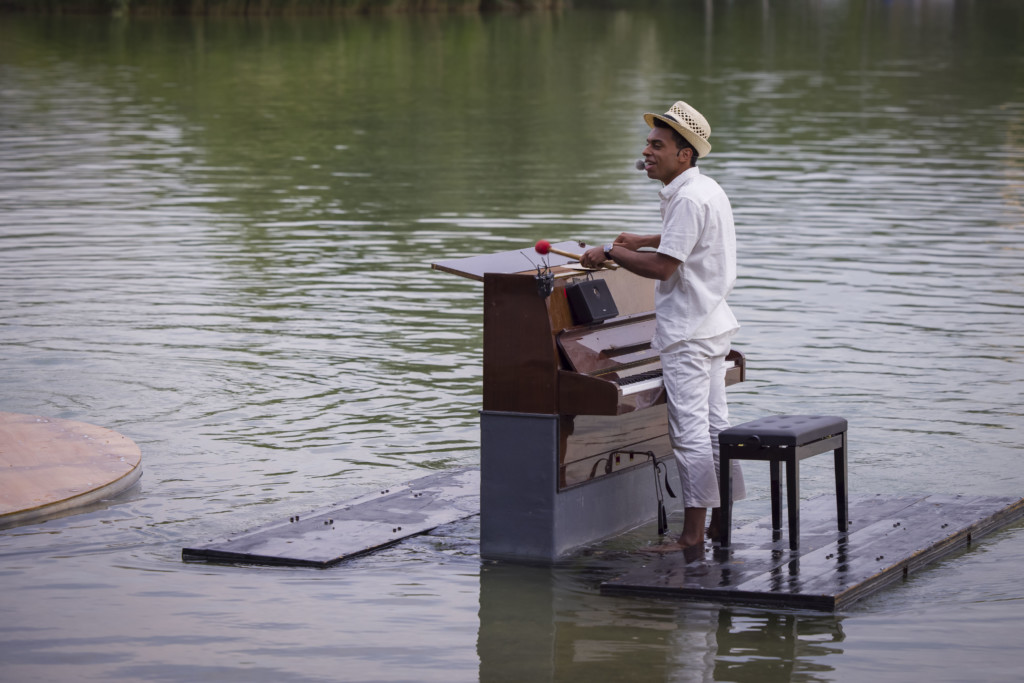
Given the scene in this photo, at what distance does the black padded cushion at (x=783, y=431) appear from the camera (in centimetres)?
639

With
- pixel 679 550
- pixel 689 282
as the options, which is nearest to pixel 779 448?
pixel 679 550

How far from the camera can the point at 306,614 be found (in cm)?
609

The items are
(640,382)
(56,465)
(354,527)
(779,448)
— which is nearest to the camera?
(779,448)

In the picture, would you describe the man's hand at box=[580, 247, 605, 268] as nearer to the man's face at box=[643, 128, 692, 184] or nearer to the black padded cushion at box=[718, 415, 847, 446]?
the man's face at box=[643, 128, 692, 184]

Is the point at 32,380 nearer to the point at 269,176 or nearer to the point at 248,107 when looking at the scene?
the point at 269,176

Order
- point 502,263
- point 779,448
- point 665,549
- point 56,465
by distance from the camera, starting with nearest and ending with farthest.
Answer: point 779,448 → point 665,549 → point 502,263 → point 56,465

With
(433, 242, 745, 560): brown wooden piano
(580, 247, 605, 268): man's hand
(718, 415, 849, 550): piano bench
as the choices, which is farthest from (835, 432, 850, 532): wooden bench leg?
(580, 247, 605, 268): man's hand

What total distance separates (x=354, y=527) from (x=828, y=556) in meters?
2.07

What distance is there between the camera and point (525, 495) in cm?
671

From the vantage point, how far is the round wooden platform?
7238 millimetres

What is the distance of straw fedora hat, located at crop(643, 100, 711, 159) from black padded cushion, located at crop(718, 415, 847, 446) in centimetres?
113

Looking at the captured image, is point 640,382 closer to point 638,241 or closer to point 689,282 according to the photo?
point 689,282

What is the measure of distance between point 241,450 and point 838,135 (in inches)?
708

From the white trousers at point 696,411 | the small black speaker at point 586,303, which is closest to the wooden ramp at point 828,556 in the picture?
the white trousers at point 696,411
